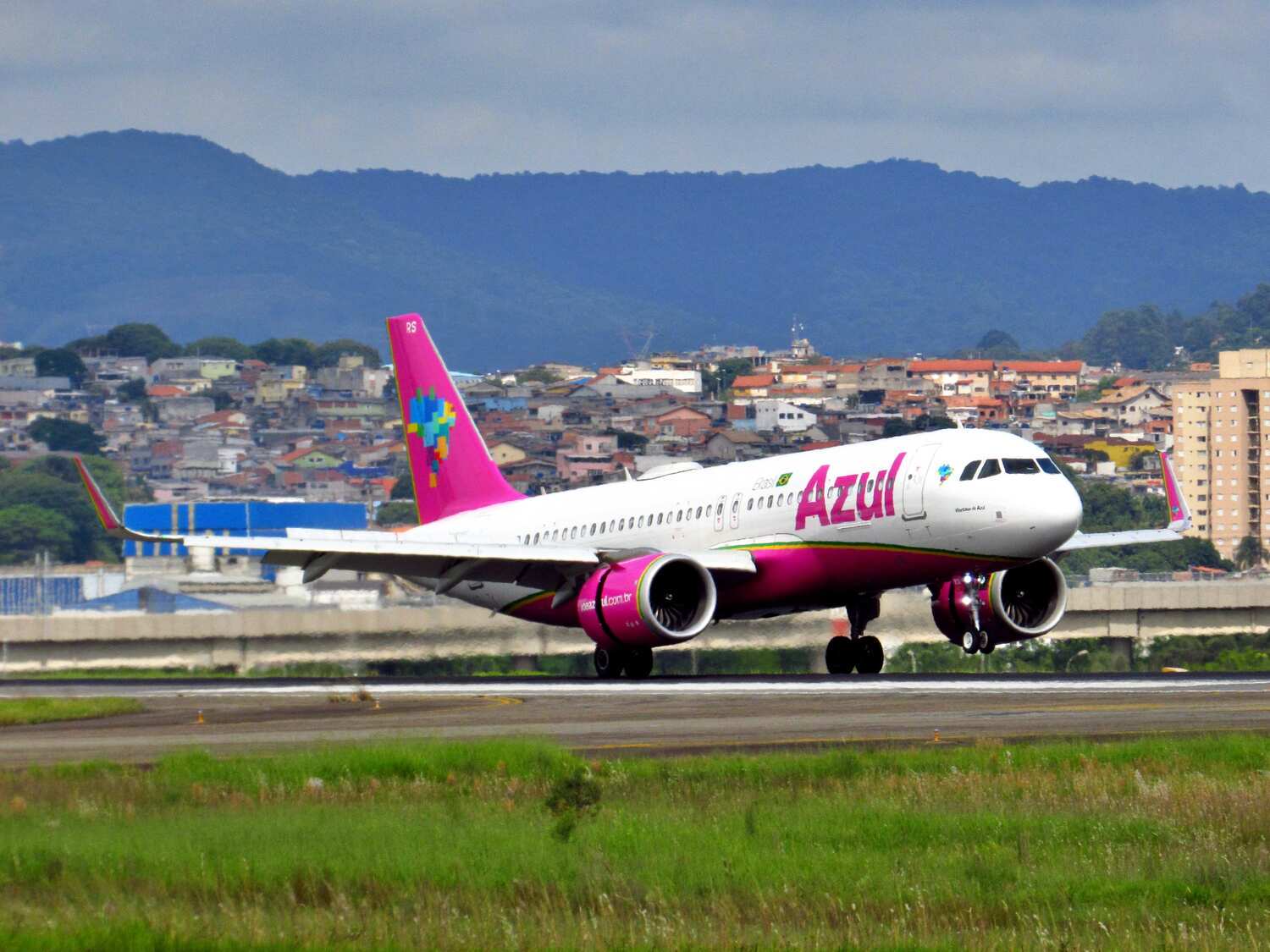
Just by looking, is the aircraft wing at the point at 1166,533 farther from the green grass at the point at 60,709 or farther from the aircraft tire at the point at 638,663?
the green grass at the point at 60,709

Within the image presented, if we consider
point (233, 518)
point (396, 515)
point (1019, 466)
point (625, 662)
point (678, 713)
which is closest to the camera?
point (678, 713)

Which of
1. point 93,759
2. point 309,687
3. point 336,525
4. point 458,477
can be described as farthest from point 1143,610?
point 336,525

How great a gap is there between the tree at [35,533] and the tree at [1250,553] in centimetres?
9019

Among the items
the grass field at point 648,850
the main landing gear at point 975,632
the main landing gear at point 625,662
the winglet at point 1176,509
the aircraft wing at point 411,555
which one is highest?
the winglet at point 1176,509

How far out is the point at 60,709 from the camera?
35.2 m

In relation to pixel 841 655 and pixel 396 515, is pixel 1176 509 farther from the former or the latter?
pixel 396 515

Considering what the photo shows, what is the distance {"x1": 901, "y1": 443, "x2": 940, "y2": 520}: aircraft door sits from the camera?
131 ft

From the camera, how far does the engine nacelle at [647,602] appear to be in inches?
1620

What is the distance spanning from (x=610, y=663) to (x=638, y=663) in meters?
0.55

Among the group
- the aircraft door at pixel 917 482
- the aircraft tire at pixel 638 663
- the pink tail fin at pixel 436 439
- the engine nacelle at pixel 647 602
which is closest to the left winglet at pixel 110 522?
the engine nacelle at pixel 647 602

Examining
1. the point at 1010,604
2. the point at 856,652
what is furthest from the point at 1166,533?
the point at 856,652

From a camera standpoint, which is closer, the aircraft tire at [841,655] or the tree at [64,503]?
the aircraft tire at [841,655]

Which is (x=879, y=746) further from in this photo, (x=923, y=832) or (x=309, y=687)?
(x=309, y=687)

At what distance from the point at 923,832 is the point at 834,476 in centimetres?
2195
